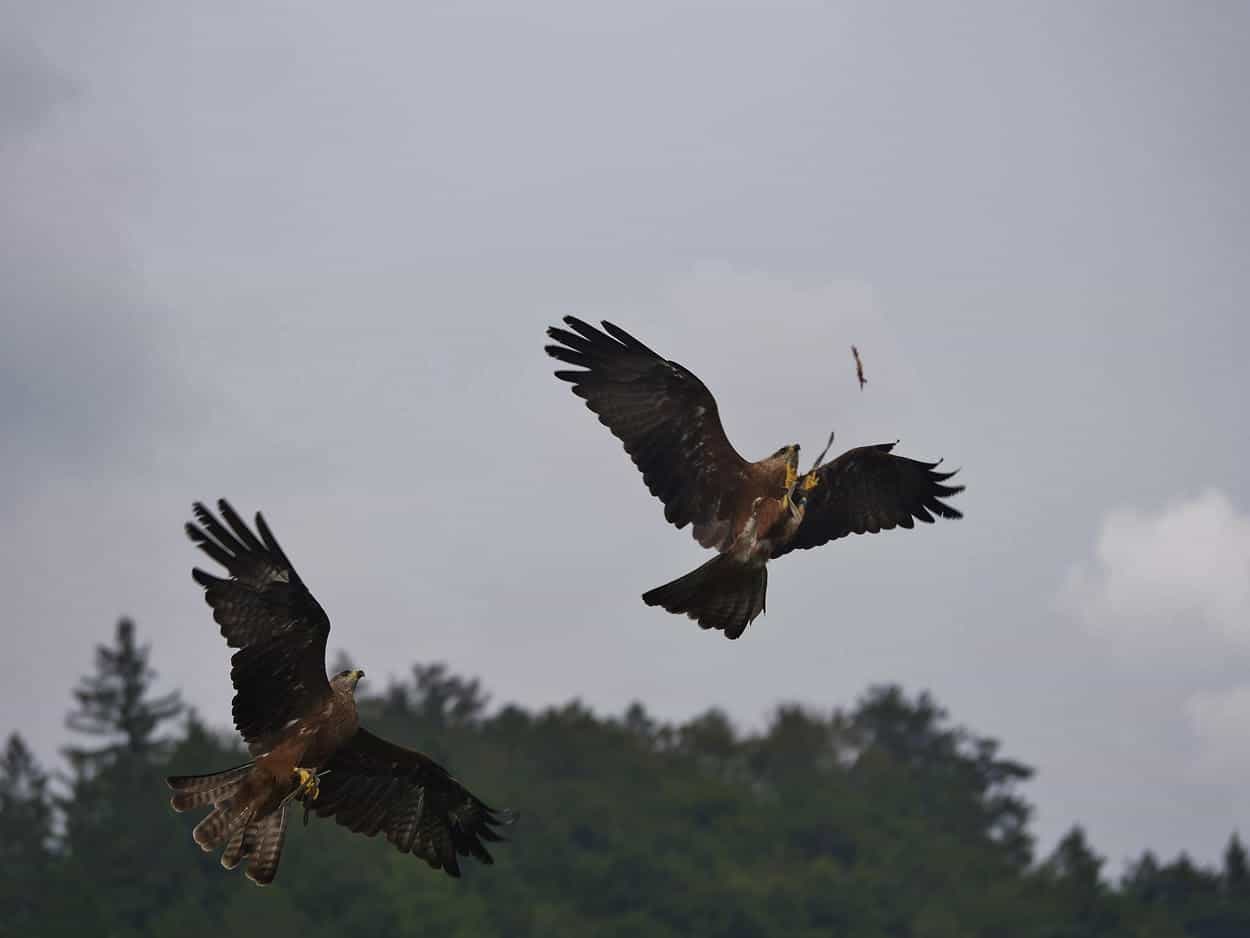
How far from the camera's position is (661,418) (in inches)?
763

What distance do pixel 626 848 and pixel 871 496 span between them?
69337 millimetres

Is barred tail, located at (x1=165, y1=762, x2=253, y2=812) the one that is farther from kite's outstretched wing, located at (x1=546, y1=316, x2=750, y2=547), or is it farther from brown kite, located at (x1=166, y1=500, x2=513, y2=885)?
kite's outstretched wing, located at (x1=546, y1=316, x2=750, y2=547)

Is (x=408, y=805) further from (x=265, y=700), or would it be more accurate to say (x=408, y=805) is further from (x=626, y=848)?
(x=626, y=848)

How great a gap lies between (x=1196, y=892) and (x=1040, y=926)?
41.3 ft

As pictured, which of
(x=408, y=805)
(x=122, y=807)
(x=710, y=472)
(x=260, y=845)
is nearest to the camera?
(x=260, y=845)

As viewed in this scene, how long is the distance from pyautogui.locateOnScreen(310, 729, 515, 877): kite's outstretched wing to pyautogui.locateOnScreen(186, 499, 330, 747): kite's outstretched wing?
175cm

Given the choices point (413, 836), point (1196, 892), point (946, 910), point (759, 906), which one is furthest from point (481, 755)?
point (413, 836)

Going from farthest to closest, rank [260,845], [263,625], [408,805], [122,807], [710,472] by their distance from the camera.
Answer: [122,807] → [408,805] → [710,472] → [260,845] → [263,625]

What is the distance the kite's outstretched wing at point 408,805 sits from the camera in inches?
767

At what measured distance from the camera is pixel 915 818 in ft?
320

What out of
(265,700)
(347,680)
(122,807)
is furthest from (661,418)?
(122,807)

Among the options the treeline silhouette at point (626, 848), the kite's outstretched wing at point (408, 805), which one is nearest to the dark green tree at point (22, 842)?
the treeline silhouette at point (626, 848)

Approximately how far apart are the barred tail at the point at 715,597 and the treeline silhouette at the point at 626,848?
62793mm

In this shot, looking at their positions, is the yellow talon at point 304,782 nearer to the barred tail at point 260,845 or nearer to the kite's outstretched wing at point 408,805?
the barred tail at point 260,845
